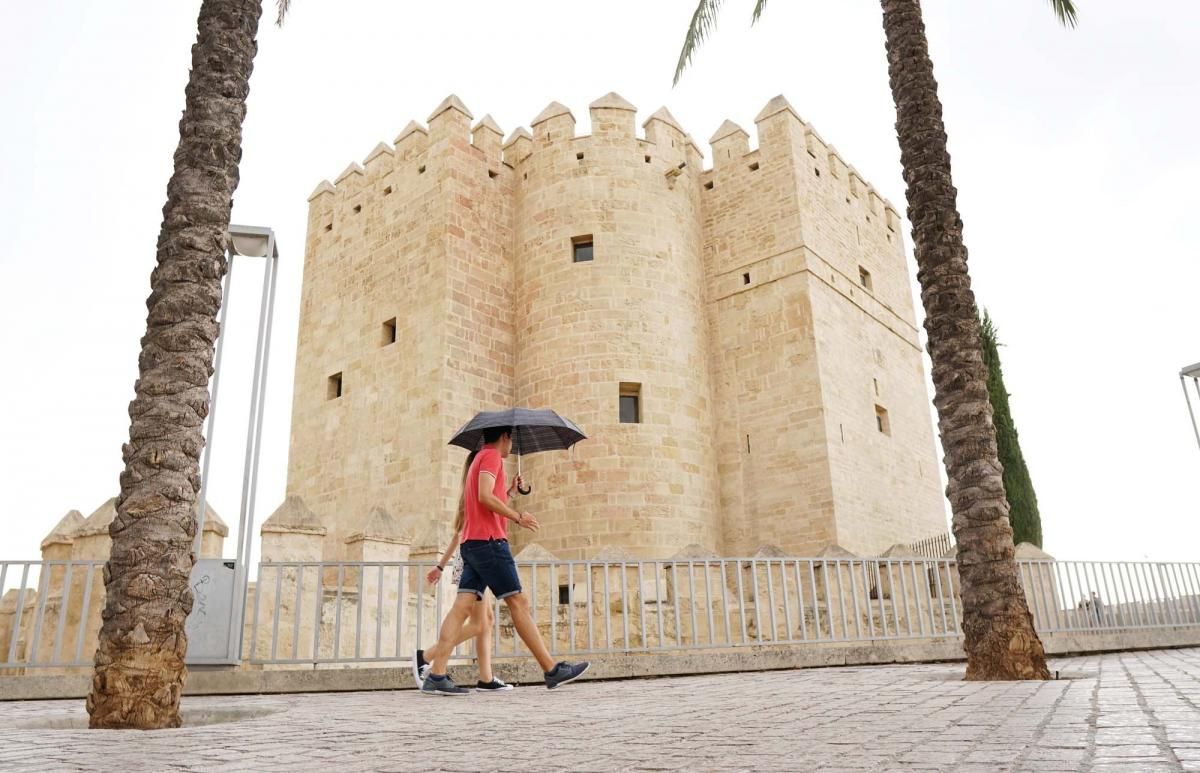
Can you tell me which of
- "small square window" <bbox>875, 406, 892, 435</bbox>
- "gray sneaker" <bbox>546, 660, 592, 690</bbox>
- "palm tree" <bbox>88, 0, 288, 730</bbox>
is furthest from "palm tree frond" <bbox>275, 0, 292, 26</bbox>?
"small square window" <bbox>875, 406, 892, 435</bbox>

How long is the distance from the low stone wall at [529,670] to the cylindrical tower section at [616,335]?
21.3ft

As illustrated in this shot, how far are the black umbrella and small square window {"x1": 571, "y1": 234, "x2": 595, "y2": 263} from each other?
Answer: 34.6 feet

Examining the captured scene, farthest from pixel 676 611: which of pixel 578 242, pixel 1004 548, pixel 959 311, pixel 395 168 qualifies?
pixel 395 168

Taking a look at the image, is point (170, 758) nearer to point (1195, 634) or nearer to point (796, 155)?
point (1195, 634)

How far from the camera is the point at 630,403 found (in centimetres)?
1631

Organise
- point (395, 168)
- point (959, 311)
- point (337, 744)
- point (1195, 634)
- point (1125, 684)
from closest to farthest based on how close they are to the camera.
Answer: point (337, 744), point (1125, 684), point (959, 311), point (1195, 634), point (395, 168)

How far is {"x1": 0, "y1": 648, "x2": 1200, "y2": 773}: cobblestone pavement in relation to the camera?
2596 millimetres

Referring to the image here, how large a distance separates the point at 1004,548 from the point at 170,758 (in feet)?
17.2

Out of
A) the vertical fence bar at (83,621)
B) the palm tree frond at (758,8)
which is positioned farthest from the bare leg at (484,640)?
the palm tree frond at (758,8)

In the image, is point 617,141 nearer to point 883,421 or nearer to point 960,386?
point 883,421

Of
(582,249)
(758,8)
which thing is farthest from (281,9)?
(582,249)

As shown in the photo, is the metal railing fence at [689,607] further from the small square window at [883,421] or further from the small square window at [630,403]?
the small square window at [883,421]

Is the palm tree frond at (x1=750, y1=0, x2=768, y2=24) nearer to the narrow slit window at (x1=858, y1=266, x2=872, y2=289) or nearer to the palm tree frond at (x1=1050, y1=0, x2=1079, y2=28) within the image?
the palm tree frond at (x1=1050, y1=0, x2=1079, y2=28)

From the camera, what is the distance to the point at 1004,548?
232 inches
